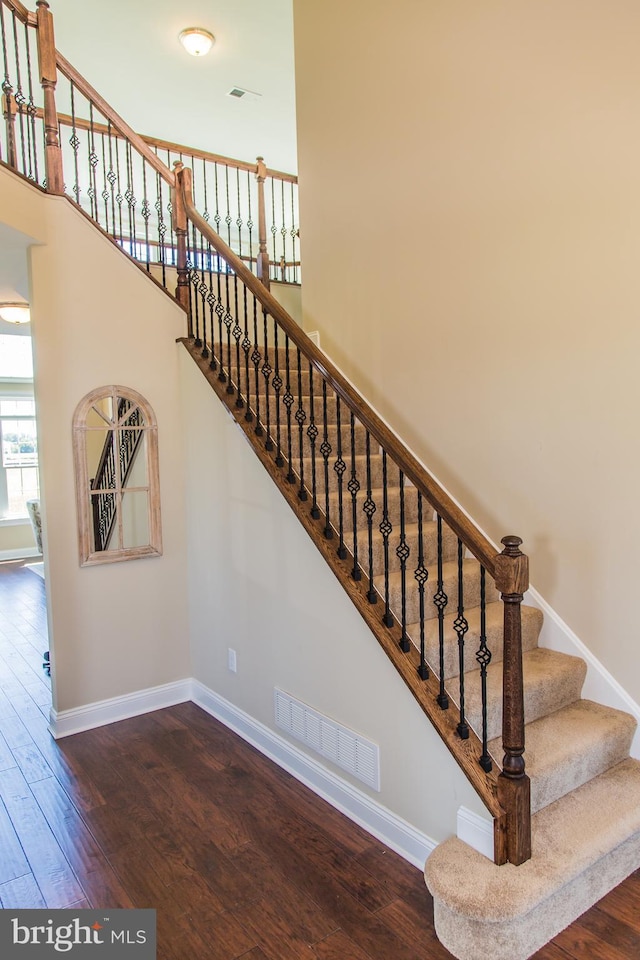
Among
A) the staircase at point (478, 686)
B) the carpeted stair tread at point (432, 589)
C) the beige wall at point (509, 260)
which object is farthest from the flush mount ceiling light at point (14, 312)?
the carpeted stair tread at point (432, 589)

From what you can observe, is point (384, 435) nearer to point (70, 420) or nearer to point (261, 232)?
point (70, 420)

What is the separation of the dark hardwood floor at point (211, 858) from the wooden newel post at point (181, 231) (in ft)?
8.24

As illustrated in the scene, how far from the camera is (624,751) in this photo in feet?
8.36

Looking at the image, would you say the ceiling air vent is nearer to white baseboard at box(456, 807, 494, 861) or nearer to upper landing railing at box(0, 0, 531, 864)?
upper landing railing at box(0, 0, 531, 864)

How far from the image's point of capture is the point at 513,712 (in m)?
2.01

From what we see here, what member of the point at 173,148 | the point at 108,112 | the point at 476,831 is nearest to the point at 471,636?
the point at 476,831

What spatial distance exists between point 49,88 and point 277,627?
10.4 feet

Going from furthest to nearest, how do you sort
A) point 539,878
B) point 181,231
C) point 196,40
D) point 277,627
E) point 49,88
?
point 196,40 → point 181,231 → point 49,88 → point 277,627 → point 539,878

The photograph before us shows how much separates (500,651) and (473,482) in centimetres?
95

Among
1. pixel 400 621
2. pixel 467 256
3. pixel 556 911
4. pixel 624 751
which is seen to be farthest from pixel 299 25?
pixel 556 911

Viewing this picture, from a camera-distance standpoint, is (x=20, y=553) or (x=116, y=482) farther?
(x=20, y=553)

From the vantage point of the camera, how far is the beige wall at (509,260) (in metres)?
2.54

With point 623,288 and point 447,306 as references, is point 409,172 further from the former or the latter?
point 623,288

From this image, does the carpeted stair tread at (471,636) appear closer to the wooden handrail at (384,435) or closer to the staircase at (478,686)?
the staircase at (478,686)
